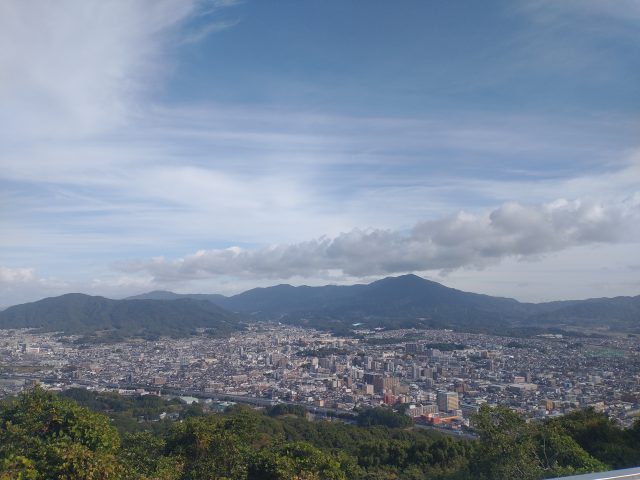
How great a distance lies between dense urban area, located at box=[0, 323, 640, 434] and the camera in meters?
21.0

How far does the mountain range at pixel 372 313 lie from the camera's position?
53906 millimetres

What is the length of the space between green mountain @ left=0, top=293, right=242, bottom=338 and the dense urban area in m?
8.08

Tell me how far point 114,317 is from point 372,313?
36.3m

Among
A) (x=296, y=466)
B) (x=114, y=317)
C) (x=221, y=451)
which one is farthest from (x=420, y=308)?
(x=296, y=466)

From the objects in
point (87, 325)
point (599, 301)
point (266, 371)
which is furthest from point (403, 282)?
point (266, 371)

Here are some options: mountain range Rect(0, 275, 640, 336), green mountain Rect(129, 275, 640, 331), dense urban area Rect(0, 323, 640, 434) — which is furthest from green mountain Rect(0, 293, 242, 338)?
green mountain Rect(129, 275, 640, 331)

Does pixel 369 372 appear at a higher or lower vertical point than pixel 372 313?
lower

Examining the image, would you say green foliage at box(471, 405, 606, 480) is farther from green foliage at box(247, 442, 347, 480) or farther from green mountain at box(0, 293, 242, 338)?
green mountain at box(0, 293, 242, 338)

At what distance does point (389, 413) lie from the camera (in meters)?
20.4

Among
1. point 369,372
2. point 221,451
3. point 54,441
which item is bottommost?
point 369,372

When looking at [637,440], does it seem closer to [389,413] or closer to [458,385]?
[389,413]

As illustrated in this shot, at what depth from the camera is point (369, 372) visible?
1278 inches

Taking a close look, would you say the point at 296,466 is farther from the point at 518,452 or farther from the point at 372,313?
the point at 372,313

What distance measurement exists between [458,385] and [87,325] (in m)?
48.1
